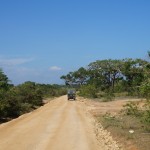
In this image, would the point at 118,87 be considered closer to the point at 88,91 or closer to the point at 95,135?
the point at 88,91

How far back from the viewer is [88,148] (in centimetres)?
1720

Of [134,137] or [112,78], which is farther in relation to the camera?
[112,78]

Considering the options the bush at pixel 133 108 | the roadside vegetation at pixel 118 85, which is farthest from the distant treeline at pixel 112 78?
the bush at pixel 133 108

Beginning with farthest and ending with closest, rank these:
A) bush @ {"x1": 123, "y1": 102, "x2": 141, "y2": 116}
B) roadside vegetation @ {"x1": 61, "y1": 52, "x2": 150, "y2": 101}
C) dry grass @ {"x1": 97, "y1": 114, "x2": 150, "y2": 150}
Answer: roadside vegetation @ {"x1": 61, "y1": 52, "x2": 150, "y2": 101}
bush @ {"x1": 123, "y1": 102, "x2": 141, "y2": 116}
dry grass @ {"x1": 97, "y1": 114, "x2": 150, "y2": 150}

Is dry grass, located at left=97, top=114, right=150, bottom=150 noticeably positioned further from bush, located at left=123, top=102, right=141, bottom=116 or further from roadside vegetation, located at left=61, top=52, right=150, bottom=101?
roadside vegetation, located at left=61, top=52, right=150, bottom=101

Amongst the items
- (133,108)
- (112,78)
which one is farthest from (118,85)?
(133,108)

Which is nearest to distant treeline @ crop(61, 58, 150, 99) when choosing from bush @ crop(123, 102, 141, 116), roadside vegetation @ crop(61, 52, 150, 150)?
roadside vegetation @ crop(61, 52, 150, 150)

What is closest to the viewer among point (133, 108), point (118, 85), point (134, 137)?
point (134, 137)

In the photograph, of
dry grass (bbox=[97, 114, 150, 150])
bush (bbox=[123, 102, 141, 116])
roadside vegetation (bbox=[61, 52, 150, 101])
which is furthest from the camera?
roadside vegetation (bbox=[61, 52, 150, 101])

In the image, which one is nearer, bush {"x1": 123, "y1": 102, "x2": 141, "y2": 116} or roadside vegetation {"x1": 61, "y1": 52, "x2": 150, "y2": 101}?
bush {"x1": 123, "y1": 102, "x2": 141, "y2": 116}

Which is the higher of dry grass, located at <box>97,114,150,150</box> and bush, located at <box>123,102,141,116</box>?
bush, located at <box>123,102,141,116</box>

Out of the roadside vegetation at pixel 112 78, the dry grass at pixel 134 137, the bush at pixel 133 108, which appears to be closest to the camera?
the dry grass at pixel 134 137

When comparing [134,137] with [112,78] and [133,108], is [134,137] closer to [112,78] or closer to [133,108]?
[133,108]

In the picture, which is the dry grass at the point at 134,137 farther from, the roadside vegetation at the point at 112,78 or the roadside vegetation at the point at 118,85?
the roadside vegetation at the point at 112,78
